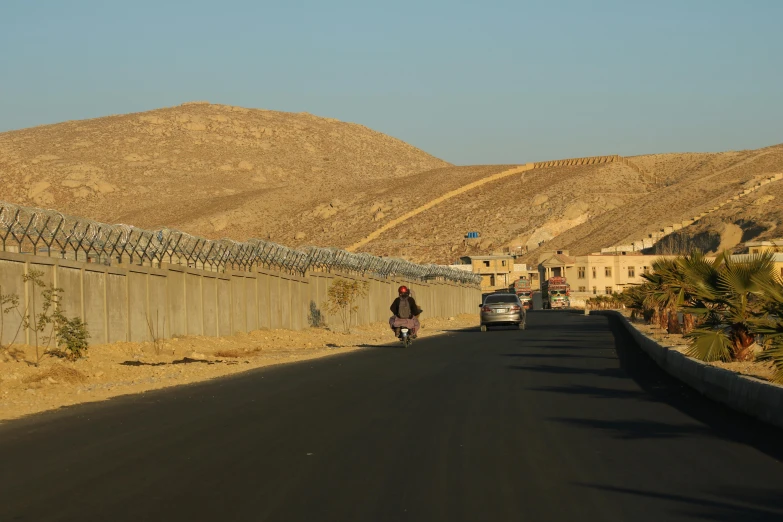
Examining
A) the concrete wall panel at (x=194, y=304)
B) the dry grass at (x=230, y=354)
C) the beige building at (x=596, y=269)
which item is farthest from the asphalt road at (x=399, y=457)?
the beige building at (x=596, y=269)

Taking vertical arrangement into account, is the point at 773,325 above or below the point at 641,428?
above

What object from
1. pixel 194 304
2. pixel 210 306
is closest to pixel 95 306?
pixel 194 304

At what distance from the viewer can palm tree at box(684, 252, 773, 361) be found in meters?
18.2

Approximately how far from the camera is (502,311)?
155 feet

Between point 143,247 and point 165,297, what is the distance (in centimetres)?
173

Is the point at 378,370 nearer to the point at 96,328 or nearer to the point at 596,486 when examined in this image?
the point at 96,328

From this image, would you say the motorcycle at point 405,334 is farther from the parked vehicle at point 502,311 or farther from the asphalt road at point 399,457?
the asphalt road at point 399,457

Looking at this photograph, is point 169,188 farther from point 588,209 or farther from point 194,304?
point 194,304

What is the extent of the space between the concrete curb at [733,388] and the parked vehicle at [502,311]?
89.3 feet

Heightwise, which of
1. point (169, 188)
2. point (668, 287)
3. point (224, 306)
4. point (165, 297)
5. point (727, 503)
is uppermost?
point (169, 188)

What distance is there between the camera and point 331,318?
1919 inches

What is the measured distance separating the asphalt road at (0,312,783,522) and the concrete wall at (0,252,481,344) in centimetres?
838

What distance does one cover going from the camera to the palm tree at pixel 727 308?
1822 centimetres

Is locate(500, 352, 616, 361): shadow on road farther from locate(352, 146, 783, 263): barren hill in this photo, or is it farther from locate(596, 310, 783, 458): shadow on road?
locate(352, 146, 783, 263): barren hill
